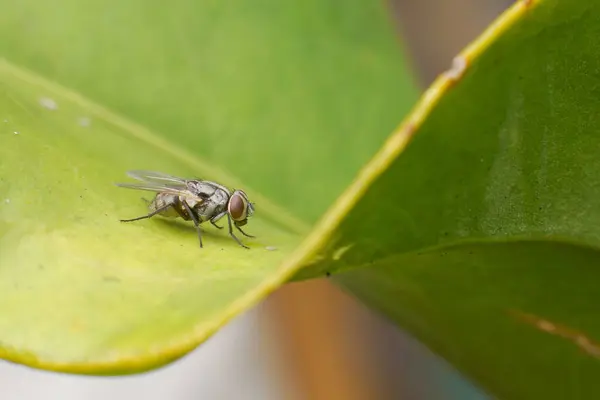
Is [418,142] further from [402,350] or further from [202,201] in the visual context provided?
[402,350]

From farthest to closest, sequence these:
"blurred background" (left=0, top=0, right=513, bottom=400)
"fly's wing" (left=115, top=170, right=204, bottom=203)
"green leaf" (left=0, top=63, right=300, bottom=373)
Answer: "blurred background" (left=0, top=0, right=513, bottom=400) < "fly's wing" (left=115, top=170, right=204, bottom=203) < "green leaf" (left=0, top=63, right=300, bottom=373)

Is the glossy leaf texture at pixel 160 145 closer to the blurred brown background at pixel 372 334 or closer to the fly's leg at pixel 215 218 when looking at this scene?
the fly's leg at pixel 215 218

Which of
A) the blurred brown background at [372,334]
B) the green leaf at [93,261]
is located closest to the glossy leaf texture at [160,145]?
the green leaf at [93,261]

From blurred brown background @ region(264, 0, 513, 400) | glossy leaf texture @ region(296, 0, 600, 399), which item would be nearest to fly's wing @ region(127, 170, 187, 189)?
glossy leaf texture @ region(296, 0, 600, 399)

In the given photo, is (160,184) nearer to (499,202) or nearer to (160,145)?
(160,145)

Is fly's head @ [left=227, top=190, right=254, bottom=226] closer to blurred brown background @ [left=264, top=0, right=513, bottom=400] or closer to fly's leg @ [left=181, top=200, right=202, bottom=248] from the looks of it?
fly's leg @ [left=181, top=200, right=202, bottom=248]

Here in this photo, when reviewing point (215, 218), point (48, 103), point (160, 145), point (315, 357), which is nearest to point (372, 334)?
point (315, 357)

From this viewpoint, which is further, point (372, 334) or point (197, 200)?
point (372, 334)
